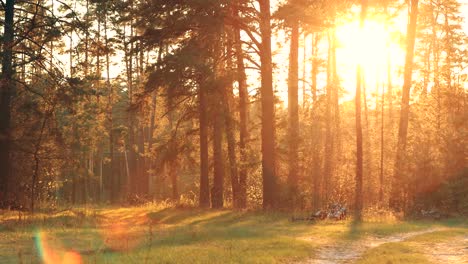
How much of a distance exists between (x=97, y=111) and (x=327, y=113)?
17068mm

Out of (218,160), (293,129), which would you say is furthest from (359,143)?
(218,160)

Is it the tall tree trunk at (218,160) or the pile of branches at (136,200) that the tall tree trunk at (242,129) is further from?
the pile of branches at (136,200)

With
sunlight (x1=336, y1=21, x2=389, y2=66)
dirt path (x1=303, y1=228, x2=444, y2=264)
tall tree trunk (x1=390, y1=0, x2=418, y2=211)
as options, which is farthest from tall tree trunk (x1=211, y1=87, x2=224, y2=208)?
dirt path (x1=303, y1=228, x2=444, y2=264)

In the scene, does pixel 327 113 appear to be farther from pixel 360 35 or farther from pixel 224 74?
pixel 224 74

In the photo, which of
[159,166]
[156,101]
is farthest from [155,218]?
[156,101]

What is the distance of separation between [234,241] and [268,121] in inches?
412

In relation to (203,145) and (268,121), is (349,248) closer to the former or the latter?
(268,121)

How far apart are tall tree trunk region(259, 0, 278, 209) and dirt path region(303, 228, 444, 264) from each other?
8076mm

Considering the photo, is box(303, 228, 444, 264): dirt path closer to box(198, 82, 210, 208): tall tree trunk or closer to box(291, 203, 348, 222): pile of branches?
box(291, 203, 348, 222): pile of branches

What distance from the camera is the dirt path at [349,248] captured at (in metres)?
12.0

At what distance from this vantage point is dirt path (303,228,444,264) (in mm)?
12016

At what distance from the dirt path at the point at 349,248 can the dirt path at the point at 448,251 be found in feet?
3.88

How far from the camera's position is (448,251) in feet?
43.2

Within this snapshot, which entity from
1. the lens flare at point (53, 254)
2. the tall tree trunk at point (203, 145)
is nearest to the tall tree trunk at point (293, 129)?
the tall tree trunk at point (203, 145)
